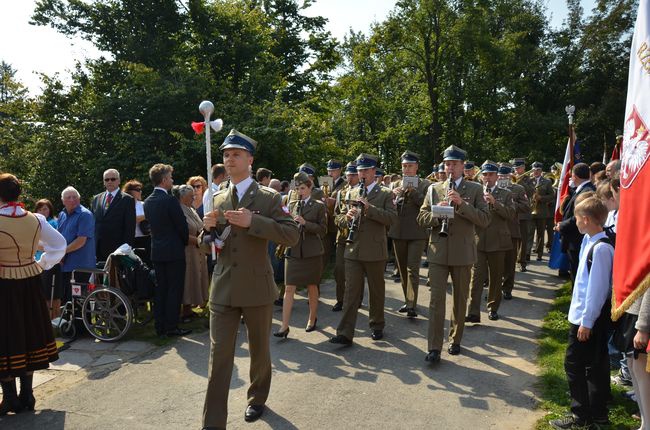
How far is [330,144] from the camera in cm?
1978

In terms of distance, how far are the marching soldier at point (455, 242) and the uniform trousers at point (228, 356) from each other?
2187 millimetres

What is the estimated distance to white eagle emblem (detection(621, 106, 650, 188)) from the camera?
3273mm

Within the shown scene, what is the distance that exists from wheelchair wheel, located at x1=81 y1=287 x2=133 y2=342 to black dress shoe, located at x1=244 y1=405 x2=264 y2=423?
2.94 metres

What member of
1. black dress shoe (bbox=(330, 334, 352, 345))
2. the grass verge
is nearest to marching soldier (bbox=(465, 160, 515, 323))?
the grass verge

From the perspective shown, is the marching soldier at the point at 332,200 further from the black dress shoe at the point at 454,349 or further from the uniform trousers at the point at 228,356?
the uniform trousers at the point at 228,356

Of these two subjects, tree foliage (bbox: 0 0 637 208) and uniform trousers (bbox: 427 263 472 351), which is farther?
tree foliage (bbox: 0 0 637 208)

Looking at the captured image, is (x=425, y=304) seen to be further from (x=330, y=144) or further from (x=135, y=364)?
(x=330, y=144)

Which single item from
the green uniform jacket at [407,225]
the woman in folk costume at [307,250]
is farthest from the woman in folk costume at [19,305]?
the green uniform jacket at [407,225]

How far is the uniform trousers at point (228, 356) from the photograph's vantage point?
432 cm

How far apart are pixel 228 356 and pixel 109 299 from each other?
3366mm

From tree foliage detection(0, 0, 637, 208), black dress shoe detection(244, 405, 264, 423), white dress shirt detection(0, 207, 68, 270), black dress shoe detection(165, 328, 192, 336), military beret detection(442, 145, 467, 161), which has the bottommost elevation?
black dress shoe detection(244, 405, 264, 423)

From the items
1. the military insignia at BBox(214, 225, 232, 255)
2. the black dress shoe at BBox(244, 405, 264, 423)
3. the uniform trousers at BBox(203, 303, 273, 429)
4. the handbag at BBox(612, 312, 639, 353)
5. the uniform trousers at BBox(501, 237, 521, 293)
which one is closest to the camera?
the handbag at BBox(612, 312, 639, 353)

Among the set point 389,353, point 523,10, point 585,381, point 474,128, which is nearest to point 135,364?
point 389,353

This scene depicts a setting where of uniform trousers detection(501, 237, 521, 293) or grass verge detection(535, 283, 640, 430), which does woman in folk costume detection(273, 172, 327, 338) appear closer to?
grass verge detection(535, 283, 640, 430)
